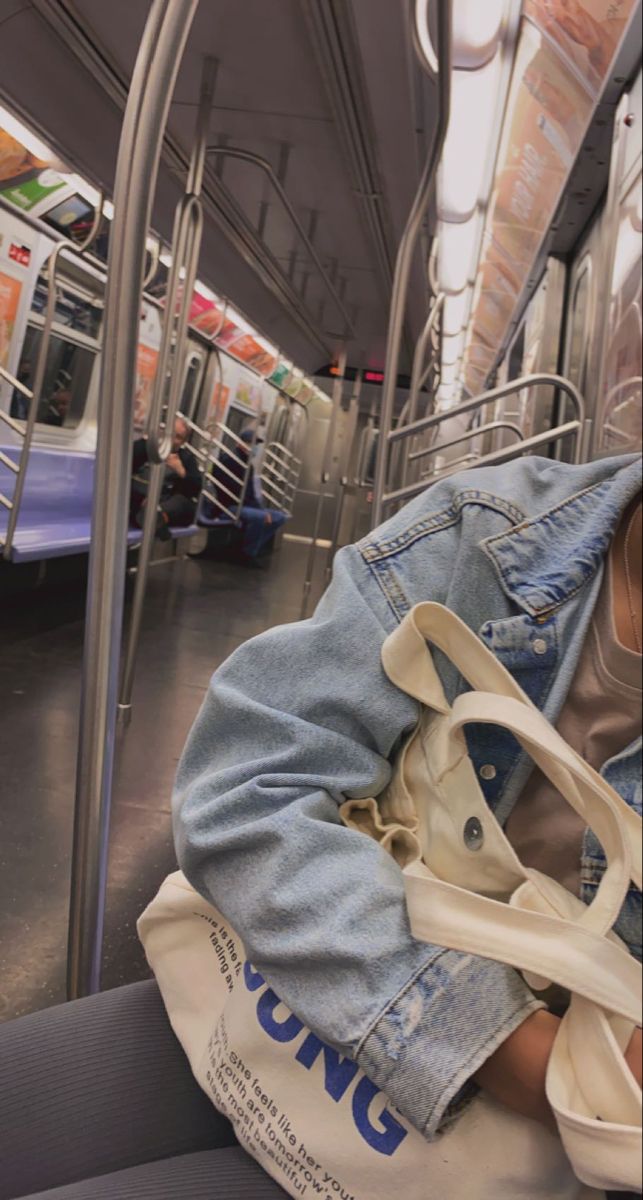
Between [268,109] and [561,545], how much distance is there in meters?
3.70

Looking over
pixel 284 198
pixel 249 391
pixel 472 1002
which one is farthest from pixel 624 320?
pixel 249 391

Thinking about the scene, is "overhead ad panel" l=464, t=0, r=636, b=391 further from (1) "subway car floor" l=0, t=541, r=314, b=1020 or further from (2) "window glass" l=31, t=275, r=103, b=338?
(2) "window glass" l=31, t=275, r=103, b=338

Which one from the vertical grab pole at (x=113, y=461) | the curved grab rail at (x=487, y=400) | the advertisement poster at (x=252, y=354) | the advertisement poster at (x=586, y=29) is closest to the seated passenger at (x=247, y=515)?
the advertisement poster at (x=252, y=354)

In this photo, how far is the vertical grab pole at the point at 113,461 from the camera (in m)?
0.86

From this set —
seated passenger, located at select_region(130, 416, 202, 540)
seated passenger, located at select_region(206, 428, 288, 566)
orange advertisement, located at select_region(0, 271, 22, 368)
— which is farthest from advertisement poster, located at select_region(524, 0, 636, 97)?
seated passenger, located at select_region(206, 428, 288, 566)

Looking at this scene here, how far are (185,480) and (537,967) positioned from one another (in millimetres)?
8490

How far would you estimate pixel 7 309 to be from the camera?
604 cm

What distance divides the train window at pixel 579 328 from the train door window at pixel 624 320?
6.57 ft

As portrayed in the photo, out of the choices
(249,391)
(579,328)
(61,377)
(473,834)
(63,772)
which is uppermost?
(249,391)

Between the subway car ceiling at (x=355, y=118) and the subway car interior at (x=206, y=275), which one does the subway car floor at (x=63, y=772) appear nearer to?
the subway car interior at (x=206, y=275)

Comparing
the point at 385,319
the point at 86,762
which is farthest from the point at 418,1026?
the point at 385,319

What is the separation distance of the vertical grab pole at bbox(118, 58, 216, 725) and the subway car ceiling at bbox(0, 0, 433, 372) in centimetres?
31

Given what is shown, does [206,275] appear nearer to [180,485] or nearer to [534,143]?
[180,485]

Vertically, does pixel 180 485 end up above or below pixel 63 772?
above
